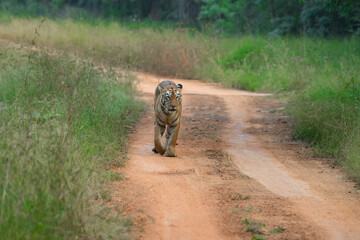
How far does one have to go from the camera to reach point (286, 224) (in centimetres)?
577

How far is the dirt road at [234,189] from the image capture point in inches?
221

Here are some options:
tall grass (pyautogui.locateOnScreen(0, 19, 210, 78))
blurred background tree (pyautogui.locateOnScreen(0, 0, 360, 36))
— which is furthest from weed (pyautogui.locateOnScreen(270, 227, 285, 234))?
tall grass (pyautogui.locateOnScreen(0, 19, 210, 78))

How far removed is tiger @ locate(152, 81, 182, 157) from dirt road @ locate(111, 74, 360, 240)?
18 centimetres

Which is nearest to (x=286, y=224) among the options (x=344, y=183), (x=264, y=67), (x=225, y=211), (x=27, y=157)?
(x=225, y=211)

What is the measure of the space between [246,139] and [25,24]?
13687mm

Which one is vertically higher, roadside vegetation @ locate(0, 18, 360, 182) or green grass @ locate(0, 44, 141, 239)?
roadside vegetation @ locate(0, 18, 360, 182)

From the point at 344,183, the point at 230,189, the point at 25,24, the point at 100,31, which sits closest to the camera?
the point at 230,189

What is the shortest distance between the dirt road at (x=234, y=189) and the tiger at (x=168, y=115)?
0.61 feet

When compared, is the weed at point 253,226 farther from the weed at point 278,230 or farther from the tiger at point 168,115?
the tiger at point 168,115

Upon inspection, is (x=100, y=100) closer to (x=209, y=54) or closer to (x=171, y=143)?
(x=171, y=143)

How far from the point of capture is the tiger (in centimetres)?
851

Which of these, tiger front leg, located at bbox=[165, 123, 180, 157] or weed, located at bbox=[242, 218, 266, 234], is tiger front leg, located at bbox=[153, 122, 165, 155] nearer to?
tiger front leg, located at bbox=[165, 123, 180, 157]

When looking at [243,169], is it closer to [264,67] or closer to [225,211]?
[225,211]

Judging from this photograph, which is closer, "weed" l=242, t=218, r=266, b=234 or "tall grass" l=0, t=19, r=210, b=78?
"weed" l=242, t=218, r=266, b=234
